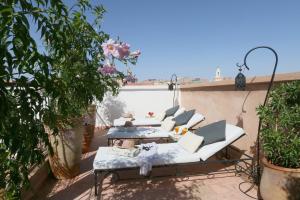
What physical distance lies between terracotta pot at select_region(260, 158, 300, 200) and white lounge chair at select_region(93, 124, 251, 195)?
123 centimetres

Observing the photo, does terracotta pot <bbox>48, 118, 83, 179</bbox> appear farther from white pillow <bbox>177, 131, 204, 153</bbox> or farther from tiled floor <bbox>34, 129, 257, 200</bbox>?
white pillow <bbox>177, 131, 204, 153</bbox>

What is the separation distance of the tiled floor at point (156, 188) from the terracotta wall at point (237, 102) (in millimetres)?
1048

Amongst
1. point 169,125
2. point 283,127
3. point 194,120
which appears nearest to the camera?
point 283,127

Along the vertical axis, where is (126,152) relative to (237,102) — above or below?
below

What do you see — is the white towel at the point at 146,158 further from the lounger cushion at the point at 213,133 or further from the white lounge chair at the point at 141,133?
the white lounge chair at the point at 141,133

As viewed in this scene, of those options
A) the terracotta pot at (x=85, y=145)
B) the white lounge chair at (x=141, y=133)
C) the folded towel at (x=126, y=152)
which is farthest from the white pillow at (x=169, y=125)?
the folded towel at (x=126, y=152)

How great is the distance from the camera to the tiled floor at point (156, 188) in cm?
414

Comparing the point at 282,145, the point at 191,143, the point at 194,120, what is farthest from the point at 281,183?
the point at 194,120

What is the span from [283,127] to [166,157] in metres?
1.99

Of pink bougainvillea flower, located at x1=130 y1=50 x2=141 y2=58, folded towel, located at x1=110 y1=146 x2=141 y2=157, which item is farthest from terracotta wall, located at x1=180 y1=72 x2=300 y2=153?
pink bougainvillea flower, located at x1=130 y1=50 x2=141 y2=58

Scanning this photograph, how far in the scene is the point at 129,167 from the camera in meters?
4.30

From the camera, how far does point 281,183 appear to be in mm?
3338

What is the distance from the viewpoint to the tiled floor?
414 centimetres

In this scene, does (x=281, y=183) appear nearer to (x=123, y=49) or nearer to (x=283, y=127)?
(x=283, y=127)
